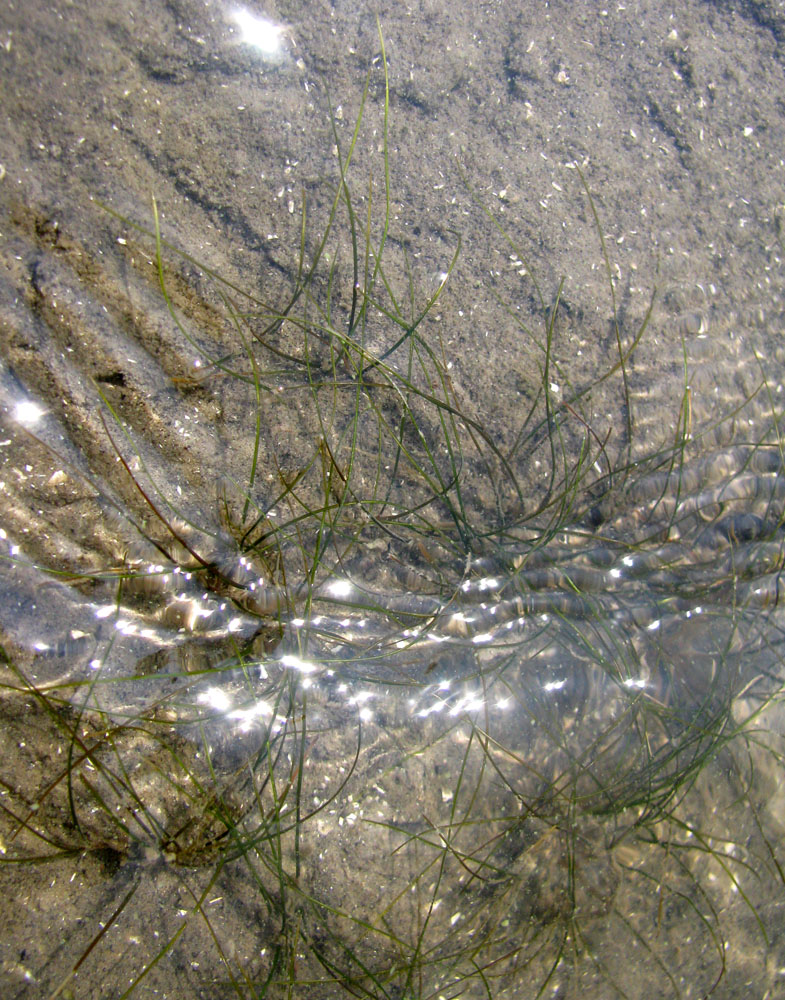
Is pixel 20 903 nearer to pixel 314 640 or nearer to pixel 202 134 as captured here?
pixel 314 640

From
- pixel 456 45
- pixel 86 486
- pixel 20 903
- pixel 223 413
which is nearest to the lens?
pixel 20 903

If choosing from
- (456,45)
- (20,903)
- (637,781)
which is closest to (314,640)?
(20,903)

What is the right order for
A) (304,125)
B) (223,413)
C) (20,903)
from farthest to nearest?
(304,125) → (223,413) → (20,903)

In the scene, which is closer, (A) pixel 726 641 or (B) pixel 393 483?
(B) pixel 393 483

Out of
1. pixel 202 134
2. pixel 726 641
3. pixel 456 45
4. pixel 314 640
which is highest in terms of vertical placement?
pixel 456 45

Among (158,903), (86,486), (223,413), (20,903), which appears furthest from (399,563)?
(20,903)

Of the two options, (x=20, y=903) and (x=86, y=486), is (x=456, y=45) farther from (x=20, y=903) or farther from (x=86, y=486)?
(x=20, y=903)

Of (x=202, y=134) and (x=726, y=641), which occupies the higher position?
(x=202, y=134)
